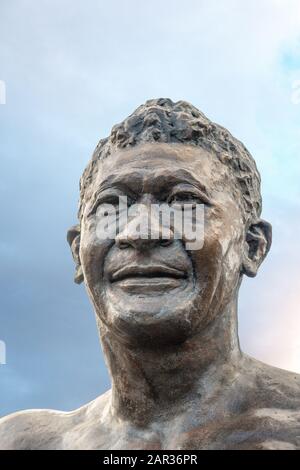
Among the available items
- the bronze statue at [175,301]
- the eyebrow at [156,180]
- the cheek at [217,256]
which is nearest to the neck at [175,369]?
the bronze statue at [175,301]

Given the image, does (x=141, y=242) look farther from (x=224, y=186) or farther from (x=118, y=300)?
(x=224, y=186)

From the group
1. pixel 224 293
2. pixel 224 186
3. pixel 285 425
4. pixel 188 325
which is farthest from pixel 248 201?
pixel 285 425

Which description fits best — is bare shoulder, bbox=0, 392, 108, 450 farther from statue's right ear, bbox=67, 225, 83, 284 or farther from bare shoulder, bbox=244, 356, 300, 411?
bare shoulder, bbox=244, 356, 300, 411

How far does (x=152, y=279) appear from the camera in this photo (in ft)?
19.3

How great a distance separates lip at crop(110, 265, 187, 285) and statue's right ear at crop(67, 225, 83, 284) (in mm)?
1079

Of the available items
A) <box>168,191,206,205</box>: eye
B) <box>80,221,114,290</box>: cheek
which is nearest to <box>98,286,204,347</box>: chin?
<box>80,221,114,290</box>: cheek

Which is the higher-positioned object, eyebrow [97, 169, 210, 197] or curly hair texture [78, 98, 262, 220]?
curly hair texture [78, 98, 262, 220]

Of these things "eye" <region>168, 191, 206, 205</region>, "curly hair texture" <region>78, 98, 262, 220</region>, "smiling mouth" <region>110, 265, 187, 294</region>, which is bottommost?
"smiling mouth" <region>110, 265, 187, 294</region>

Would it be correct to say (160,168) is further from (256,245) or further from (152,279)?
(256,245)

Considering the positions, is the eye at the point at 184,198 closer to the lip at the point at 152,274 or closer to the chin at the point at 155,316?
the lip at the point at 152,274

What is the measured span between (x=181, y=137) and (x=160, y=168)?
439mm

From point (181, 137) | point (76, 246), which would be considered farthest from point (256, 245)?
point (76, 246)

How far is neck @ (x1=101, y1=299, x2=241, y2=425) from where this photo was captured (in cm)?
606

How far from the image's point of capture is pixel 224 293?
6.14m
